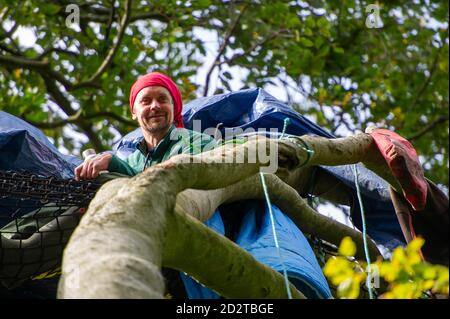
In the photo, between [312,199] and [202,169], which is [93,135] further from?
[202,169]

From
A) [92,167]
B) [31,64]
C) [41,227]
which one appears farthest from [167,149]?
[31,64]

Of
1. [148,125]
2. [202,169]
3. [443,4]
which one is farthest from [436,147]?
[202,169]

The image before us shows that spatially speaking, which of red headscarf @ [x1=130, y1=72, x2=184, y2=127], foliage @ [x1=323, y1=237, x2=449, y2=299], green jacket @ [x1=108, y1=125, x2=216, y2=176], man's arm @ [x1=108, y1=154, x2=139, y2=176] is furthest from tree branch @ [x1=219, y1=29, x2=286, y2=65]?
foliage @ [x1=323, y1=237, x2=449, y2=299]

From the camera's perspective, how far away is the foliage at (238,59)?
23.6 feet

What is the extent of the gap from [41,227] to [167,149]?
0.71 metres

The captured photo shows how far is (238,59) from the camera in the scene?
751 cm

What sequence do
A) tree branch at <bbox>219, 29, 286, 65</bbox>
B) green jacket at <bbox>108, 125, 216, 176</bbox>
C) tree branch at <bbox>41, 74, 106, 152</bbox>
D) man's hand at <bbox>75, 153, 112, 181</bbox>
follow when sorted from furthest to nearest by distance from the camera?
tree branch at <bbox>219, 29, 286, 65</bbox>
tree branch at <bbox>41, 74, 106, 152</bbox>
green jacket at <bbox>108, 125, 216, 176</bbox>
man's hand at <bbox>75, 153, 112, 181</bbox>

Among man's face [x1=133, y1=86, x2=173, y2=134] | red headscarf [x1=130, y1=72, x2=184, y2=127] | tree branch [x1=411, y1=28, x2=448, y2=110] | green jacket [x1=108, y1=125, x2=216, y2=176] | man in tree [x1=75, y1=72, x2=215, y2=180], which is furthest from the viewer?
tree branch [x1=411, y1=28, x2=448, y2=110]

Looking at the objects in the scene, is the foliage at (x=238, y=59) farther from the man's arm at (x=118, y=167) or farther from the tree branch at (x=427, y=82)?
the man's arm at (x=118, y=167)

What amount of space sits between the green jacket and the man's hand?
0.33 feet

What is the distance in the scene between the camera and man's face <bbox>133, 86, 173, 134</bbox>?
3.94 m

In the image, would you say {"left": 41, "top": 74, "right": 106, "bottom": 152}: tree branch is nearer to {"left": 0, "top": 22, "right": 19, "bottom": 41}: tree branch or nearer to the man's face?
{"left": 0, "top": 22, "right": 19, "bottom": 41}: tree branch

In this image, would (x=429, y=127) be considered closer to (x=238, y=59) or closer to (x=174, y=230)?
(x=238, y=59)
